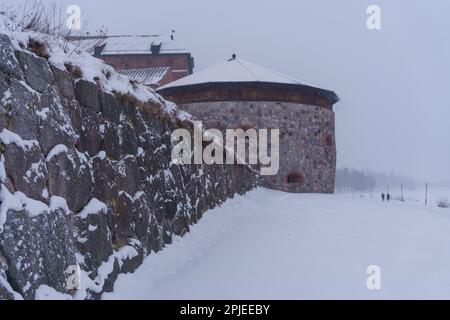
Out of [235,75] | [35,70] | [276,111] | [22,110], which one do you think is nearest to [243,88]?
[235,75]

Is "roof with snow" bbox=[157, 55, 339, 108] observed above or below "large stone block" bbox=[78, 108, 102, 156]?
A: above

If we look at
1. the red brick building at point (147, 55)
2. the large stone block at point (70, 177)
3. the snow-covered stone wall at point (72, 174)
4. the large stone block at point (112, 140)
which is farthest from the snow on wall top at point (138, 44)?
the large stone block at point (70, 177)

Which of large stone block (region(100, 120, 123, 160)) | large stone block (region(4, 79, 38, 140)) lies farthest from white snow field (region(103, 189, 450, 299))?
large stone block (region(4, 79, 38, 140))

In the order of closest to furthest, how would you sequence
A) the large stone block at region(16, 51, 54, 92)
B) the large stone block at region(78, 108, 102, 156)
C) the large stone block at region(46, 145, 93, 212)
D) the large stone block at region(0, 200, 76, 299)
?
1. the large stone block at region(0, 200, 76, 299)
2. the large stone block at region(16, 51, 54, 92)
3. the large stone block at region(46, 145, 93, 212)
4. the large stone block at region(78, 108, 102, 156)

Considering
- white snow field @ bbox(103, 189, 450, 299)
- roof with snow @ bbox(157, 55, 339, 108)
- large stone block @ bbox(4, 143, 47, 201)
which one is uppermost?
roof with snow @ bbox(157, 55, 339, 108)

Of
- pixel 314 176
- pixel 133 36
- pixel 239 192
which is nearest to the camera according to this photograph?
pixel 239 192

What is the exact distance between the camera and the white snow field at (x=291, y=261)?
390 centimetres

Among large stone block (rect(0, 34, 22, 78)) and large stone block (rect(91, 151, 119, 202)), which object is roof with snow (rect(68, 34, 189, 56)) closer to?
large stone block (rect(91, 151, 119, 202))

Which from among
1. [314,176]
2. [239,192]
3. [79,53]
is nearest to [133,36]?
[314,176]

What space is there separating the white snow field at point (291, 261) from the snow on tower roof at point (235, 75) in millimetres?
10434

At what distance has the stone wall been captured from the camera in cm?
1716

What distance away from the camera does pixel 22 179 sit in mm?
2541
